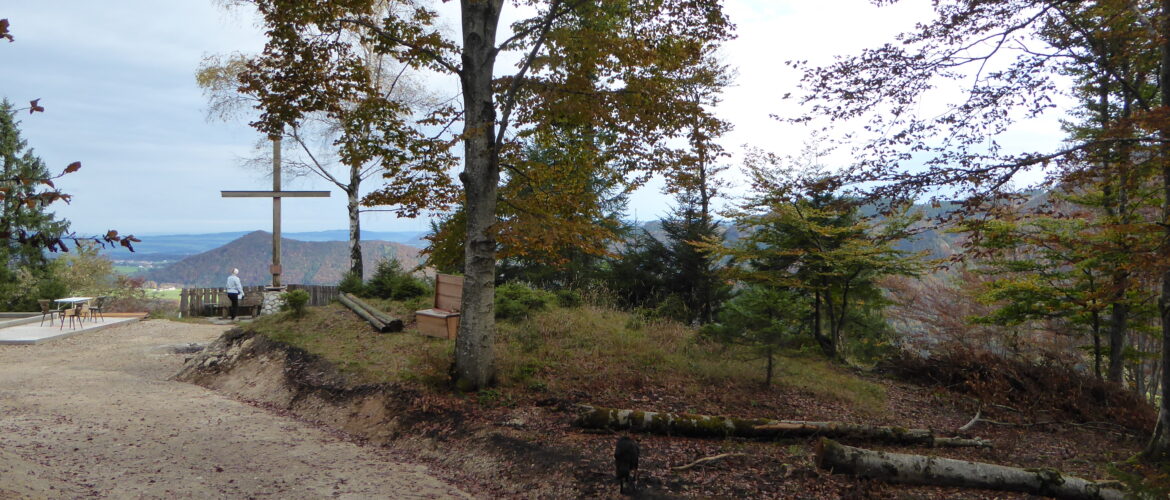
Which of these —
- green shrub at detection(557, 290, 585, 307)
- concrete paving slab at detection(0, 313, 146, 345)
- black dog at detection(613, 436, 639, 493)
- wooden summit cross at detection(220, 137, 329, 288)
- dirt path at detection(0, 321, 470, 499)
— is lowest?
dirt path at detection(0, 321, 470, 499)

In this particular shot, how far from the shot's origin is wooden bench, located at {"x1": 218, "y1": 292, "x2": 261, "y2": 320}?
A: 2233 cm

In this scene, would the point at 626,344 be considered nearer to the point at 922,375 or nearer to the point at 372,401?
the point at 372,401

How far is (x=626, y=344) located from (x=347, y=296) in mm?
8089

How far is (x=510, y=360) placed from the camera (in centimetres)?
962

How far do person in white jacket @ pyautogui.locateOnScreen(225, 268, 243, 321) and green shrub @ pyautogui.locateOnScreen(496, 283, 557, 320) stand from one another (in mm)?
12534

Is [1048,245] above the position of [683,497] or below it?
above

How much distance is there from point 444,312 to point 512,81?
4867 mm

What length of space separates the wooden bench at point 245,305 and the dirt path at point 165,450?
1085 centimetres

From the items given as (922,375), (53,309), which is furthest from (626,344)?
(53,309)

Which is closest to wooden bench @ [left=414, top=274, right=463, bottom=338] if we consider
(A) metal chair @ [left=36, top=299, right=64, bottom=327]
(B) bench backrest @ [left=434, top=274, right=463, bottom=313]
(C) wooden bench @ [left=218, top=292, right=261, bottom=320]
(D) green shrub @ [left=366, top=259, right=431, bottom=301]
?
(B) bench backrest @ [left=434, top=274, right=463, bottom=313]

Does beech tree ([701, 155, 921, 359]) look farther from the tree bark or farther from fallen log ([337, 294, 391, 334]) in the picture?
the tree bark

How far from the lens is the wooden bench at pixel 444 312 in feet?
36.6

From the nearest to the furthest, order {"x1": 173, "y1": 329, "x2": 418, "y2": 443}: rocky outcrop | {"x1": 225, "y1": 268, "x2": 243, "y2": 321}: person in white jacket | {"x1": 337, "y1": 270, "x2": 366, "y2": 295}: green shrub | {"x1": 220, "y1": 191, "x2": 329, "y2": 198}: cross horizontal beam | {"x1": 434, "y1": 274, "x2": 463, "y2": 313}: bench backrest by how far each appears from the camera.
A: {"x1": 173, "y1": 329, "x2": 418, "y2": 443}: rocky outcrop
{"x1": 434, "y1": 274, "x2": 463, "y2": 313}: bench backrest
{"x1": 337, "y1": 270, "x2": 366, "y2": 295}: green shrub
{"x1": 220, "y1": 191, "x2": 329, "y2": 198}: cross horizontal beam
{"x1": 225, "y1": 268, "x2": 243, "y2": 321}: person in white jacket

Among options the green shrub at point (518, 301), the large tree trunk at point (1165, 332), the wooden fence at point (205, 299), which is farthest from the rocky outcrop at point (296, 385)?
the wooden fence at point (205, 299)
